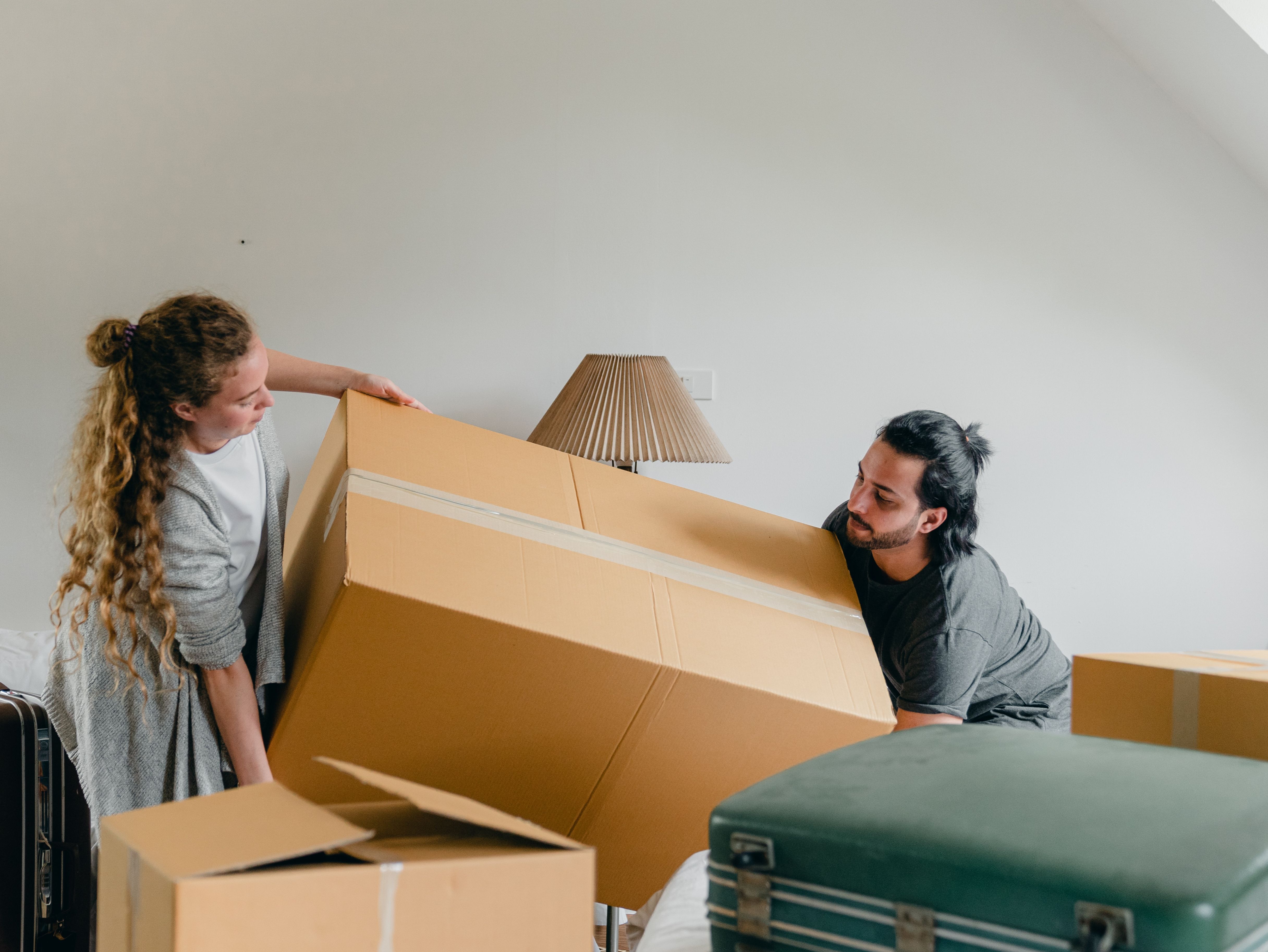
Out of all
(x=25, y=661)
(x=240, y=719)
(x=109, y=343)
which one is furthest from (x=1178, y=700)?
(x=25, y=661)

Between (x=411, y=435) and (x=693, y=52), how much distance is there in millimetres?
1536

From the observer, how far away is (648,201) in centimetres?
236

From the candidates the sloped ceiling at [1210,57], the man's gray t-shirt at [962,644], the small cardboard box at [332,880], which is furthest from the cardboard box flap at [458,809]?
the sloped ceiling at [1210,57]

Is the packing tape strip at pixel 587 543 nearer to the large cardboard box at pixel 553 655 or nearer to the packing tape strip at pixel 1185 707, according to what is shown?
the large cardboard box at pixel 553 655

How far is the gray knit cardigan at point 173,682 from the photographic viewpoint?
114 centimetres

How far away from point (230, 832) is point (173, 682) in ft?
2.16

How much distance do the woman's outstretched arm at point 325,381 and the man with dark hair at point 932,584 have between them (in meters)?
0.71

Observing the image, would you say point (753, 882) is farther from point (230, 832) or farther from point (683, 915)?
point (230, 832)

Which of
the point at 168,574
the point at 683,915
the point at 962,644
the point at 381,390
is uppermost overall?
the point at 381,390

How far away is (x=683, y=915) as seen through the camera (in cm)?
95

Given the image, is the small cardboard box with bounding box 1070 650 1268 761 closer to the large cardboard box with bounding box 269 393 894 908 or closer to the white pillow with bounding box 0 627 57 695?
the large cardboard box with bounding box 269 393 894 908

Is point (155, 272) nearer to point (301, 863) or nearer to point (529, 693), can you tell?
point (529, 693)

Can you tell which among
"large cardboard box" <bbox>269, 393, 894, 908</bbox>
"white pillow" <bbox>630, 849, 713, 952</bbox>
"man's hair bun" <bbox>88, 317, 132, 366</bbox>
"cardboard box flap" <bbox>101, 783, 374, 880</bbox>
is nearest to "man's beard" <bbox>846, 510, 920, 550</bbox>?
"large cardboard box" <bbox>269, 393, 894, 908</bbox>

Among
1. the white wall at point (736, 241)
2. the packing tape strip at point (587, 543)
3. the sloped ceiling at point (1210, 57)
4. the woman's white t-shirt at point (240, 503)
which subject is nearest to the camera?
the packing tape strip at point (587, 543)
